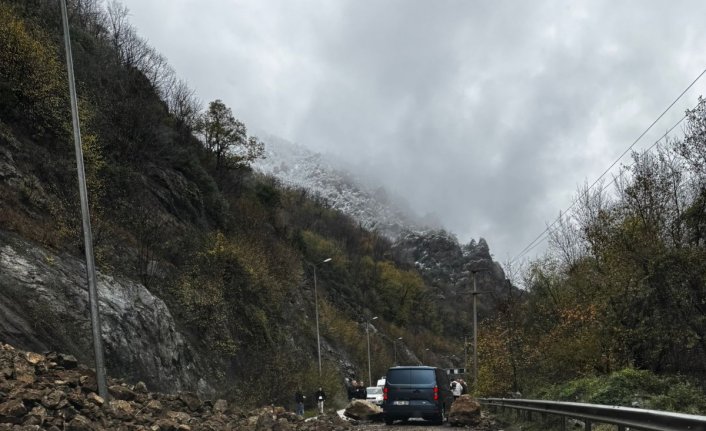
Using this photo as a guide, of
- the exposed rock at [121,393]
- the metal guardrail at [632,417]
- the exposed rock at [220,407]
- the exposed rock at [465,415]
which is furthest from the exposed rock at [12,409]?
the exposed rock at [465,415]

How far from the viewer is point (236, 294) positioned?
39.5m

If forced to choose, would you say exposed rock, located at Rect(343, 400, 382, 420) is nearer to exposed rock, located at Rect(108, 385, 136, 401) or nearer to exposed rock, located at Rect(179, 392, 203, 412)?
exposed rock, located at Rect(179, 392, 203, 412)

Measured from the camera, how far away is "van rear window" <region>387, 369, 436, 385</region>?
20.2 metres

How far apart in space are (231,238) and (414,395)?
26.9 metres

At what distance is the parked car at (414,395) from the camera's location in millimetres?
19797

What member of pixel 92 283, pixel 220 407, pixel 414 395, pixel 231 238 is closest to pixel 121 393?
pixel 92 283

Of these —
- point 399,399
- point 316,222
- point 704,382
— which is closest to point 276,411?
point 399,399

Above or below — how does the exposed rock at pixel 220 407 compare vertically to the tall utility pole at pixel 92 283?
below

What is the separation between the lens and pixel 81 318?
19.0 m

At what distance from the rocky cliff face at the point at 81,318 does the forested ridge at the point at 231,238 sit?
2.77 ft

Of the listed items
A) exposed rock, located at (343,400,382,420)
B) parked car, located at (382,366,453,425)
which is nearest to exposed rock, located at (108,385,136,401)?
parked car, located at (382,366,453,425)

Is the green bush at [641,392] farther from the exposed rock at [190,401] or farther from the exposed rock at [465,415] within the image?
the exposed rock at [190,401]

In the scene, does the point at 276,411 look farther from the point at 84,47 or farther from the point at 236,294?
the point at 84,47

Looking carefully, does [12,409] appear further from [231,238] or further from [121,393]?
[231,238]
